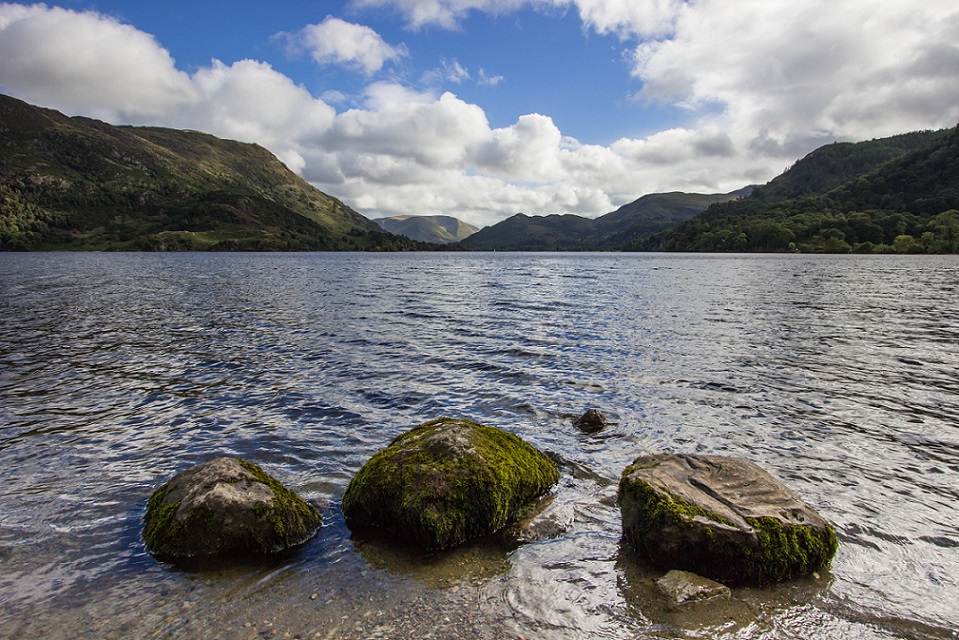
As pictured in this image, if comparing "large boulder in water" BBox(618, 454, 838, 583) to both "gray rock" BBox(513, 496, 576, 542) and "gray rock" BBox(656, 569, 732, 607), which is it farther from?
"gray rock" BBox(513, 496, 576, 542)

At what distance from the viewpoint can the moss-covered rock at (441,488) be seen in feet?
26.9

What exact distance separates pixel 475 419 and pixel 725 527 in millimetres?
8354

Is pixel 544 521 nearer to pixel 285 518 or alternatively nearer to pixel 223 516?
pixel 285 518

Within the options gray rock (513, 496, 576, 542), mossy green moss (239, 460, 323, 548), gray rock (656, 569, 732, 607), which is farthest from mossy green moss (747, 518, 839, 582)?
mossy green moss (239, 460, 323, 548)

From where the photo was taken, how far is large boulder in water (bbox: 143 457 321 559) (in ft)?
25.7

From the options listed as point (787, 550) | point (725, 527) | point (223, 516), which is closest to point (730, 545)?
point (725, 527)

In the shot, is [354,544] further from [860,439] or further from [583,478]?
[860,439]

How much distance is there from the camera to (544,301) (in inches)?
1916

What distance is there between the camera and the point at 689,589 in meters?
6.76

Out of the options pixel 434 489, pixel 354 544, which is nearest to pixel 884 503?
pixel 434 489

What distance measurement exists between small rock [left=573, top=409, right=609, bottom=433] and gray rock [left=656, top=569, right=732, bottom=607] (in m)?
6.53

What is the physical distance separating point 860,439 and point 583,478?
24.9ft

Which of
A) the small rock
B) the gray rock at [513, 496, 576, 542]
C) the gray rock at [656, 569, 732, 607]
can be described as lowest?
the gray rock at [513, 496, 576, 542]

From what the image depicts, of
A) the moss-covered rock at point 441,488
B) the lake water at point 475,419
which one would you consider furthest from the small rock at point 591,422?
the moss-covered rock at point 441,488
